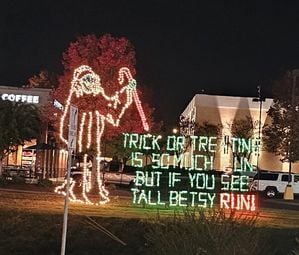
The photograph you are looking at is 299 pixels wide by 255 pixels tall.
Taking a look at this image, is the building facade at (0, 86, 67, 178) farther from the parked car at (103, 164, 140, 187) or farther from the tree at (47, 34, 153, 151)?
the tree at (47, 34, 153, 151)

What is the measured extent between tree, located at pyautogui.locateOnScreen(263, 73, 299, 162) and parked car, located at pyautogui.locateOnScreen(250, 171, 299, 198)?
18260mm

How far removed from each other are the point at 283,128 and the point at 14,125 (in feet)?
123

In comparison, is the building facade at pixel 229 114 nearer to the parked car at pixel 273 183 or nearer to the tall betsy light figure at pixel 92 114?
the parked car at pixel 273 183

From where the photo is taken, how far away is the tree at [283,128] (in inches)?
2648

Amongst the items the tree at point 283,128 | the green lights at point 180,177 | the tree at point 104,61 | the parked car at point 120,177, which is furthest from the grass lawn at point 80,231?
the tree at point 283,128

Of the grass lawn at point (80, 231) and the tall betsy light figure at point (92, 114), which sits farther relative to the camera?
the tall betsy light figure at point (92, 114)

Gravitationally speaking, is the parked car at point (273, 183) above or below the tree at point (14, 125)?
below

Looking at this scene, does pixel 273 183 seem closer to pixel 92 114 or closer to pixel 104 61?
pixel 104 61

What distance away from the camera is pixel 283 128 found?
7181 centimetres

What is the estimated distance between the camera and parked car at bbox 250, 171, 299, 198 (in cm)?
4744

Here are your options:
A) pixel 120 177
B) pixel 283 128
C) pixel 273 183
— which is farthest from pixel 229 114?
pixel 120 177

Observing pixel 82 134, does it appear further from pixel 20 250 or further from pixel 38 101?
pixel 38 101

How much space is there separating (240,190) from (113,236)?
7761 millimetres

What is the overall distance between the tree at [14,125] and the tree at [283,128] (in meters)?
30.5
